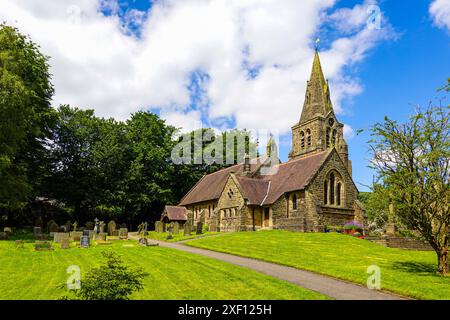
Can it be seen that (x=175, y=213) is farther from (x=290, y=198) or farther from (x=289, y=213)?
(x=290, y=198)

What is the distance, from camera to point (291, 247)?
24.9m

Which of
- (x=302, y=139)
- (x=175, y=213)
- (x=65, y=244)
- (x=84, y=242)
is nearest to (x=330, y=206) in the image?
(x=302, y=139)

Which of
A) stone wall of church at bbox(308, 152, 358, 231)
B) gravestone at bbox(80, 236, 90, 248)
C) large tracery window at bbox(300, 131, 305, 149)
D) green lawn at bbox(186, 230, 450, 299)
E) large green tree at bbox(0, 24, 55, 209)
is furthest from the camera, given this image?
large tracery window at bbox(300, 131, 305, 149)

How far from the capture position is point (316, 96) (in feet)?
183

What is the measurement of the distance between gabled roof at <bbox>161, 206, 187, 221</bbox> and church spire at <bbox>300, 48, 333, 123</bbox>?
22.8 metres

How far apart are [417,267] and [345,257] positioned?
380 centimetres

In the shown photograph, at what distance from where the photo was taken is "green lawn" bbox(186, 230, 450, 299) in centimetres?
1402

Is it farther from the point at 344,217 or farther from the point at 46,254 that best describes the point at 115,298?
the point at 344,217

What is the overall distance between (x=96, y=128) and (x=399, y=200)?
46.7m

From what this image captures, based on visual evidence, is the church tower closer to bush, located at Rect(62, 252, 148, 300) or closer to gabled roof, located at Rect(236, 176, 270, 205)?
gabled roof, located at Rect(236, 176, 270, 205)

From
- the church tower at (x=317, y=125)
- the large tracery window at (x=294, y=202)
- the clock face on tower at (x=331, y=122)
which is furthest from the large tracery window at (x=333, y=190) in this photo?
the clock face on tower at (x=331, y=122)

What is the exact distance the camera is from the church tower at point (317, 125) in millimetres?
Result: 53312

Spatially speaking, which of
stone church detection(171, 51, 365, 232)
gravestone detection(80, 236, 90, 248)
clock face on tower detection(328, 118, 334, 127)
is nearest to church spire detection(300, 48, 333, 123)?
clock face on tower detection(328, 118, 334, 127)

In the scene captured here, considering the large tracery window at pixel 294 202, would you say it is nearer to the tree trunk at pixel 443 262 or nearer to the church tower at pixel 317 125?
the church tower at pixel 317 125
